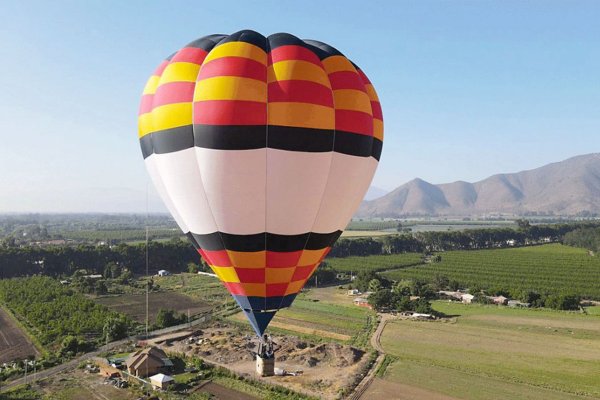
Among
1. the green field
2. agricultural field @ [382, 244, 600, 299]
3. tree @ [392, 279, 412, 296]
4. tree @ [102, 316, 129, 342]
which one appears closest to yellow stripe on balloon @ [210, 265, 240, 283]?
the green field

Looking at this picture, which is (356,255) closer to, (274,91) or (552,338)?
(552,338)

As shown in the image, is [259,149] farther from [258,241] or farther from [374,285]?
[374,285]

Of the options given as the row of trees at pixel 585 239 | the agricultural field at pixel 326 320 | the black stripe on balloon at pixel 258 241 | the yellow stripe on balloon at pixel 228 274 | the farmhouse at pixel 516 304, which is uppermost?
the black stripe on balloon at pixel 258 241

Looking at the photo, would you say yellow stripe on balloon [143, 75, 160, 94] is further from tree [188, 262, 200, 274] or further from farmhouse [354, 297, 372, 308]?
tree [188, 262, 200, 274]

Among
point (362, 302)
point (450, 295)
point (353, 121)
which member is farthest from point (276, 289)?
point (450, 295)

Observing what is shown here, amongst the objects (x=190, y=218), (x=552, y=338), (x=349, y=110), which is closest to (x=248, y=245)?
(x=190, y=218)

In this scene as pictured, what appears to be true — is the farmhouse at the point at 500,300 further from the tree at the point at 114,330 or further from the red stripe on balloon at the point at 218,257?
the red stripe on balloon at the point at 218,257

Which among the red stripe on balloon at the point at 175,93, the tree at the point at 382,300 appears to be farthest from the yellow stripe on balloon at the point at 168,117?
the tree at the point at 382,300
